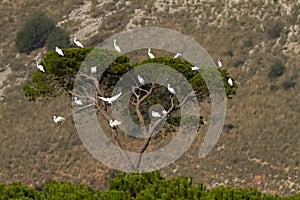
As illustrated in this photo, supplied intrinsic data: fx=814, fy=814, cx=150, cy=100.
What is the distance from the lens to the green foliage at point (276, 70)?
67.2 metres

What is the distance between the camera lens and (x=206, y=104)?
65812 millimetres

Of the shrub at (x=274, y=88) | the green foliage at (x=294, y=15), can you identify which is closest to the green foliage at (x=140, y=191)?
the shrub at (x=274, y=88)

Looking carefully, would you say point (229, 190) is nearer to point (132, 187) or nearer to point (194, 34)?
point (132, 187)

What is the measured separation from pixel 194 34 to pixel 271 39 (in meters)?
7.32

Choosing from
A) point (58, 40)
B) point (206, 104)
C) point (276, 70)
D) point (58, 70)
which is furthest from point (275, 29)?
point (58, 70)

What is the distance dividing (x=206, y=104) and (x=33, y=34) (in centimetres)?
2148

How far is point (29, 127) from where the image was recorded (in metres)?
68.2

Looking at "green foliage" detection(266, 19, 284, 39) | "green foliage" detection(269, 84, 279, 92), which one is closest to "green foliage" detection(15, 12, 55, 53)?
"green foliage" detection(266, 19, 284, 39)

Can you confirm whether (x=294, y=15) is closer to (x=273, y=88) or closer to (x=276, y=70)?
(x=276, y=70)

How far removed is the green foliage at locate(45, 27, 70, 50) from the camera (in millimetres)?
76750

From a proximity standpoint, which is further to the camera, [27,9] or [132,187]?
[27,9]

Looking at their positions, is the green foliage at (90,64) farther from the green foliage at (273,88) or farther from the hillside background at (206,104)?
the green foliage at (273,88)

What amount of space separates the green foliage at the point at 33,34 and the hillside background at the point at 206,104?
0.93 m

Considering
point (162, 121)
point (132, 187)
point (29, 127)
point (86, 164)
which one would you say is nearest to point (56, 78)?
point (162, 121)
